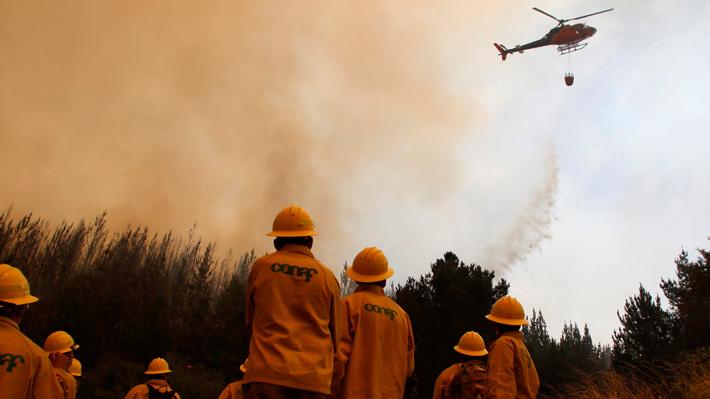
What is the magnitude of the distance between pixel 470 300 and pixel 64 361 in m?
31.3

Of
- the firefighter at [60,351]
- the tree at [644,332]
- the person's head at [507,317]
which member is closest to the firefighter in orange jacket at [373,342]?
the person's head at [507,317]

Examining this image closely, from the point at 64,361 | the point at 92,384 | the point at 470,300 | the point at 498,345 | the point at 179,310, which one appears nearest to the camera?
the point at 498,345

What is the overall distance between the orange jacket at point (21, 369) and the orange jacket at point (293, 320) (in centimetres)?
185

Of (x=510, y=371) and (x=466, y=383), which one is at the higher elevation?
(x=510, y=371)

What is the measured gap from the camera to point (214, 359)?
45.2m

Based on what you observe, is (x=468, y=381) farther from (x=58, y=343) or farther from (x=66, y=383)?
(x=58, y=343)

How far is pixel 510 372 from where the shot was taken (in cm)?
670

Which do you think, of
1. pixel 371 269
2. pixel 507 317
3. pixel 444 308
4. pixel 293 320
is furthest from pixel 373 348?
pixel 444 308

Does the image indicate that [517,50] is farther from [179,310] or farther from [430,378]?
[179,310]

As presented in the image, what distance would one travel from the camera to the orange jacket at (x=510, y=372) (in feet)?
21.8

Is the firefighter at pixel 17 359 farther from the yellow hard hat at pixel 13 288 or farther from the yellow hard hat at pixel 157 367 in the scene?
the yellow hard hat at pixel 157 367

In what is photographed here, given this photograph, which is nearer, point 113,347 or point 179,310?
point 113,347

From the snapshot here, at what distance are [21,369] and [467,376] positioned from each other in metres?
5.41

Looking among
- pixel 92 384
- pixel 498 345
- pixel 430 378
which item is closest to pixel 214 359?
pixel 92 384
